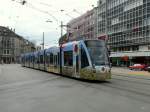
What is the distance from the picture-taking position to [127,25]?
75.0m

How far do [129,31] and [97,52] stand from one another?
5387 centimetres

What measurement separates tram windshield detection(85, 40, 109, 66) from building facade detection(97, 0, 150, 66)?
43.7 meters

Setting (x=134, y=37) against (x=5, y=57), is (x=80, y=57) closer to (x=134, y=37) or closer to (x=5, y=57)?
(x=134, y=37)

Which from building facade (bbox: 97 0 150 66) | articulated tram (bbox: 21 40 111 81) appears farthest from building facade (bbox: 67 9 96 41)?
articulated tram (bbox: 21 40 111 81)

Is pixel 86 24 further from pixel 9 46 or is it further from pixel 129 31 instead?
pixel 9 46

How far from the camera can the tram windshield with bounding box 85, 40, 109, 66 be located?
21.2 meters

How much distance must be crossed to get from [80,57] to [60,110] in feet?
40.3

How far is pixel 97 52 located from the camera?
70.5 feet

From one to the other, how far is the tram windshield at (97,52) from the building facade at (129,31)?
143 feet

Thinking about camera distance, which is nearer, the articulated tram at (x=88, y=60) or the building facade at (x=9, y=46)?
the articulated tram at (x=88, y=60)

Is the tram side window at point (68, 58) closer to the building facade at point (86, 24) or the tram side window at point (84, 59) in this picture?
the tram side window at point (84, 59)

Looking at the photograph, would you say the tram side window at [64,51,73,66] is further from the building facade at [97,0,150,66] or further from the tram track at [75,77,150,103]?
the building facade at [97,0,150,66]

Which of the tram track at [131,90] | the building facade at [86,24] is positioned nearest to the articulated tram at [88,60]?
the tram track at [131,90]

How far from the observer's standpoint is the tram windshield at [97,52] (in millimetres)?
21250
